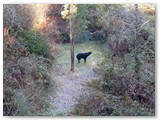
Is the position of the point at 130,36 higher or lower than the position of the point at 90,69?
higher

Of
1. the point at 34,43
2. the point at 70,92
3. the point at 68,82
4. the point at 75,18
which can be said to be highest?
the point at 75,18

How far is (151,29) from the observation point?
178 inches

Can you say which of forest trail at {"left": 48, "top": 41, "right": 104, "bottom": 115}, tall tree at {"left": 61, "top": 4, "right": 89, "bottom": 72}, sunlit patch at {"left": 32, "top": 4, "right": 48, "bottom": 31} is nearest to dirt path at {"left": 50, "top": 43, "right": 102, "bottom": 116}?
forest trail at {"left": 48, "top": 41, "right": 104, "bottom": 115}

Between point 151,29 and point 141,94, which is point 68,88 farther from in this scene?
point 151,29

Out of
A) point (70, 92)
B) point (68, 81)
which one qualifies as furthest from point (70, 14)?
point (70, 92)

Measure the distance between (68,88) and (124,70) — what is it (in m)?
0.65

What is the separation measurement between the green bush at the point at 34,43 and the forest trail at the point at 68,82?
0.63 feet

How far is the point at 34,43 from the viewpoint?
4.62m

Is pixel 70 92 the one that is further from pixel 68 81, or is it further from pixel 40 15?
pixel 40 15

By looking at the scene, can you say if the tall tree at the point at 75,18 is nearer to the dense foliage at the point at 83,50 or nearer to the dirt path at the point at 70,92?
the dense foliage at the point at 83,50

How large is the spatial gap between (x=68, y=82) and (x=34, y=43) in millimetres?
574

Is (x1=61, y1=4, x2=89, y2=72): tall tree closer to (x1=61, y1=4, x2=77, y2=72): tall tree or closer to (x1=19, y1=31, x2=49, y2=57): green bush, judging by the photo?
(x1=61, y1=4, x2=77, y2=72): tall tree

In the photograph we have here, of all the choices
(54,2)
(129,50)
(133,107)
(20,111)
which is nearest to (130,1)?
(129,50)

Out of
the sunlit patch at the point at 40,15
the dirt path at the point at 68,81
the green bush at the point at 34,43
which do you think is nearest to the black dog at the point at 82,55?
the dirt path at the point at 68,81
